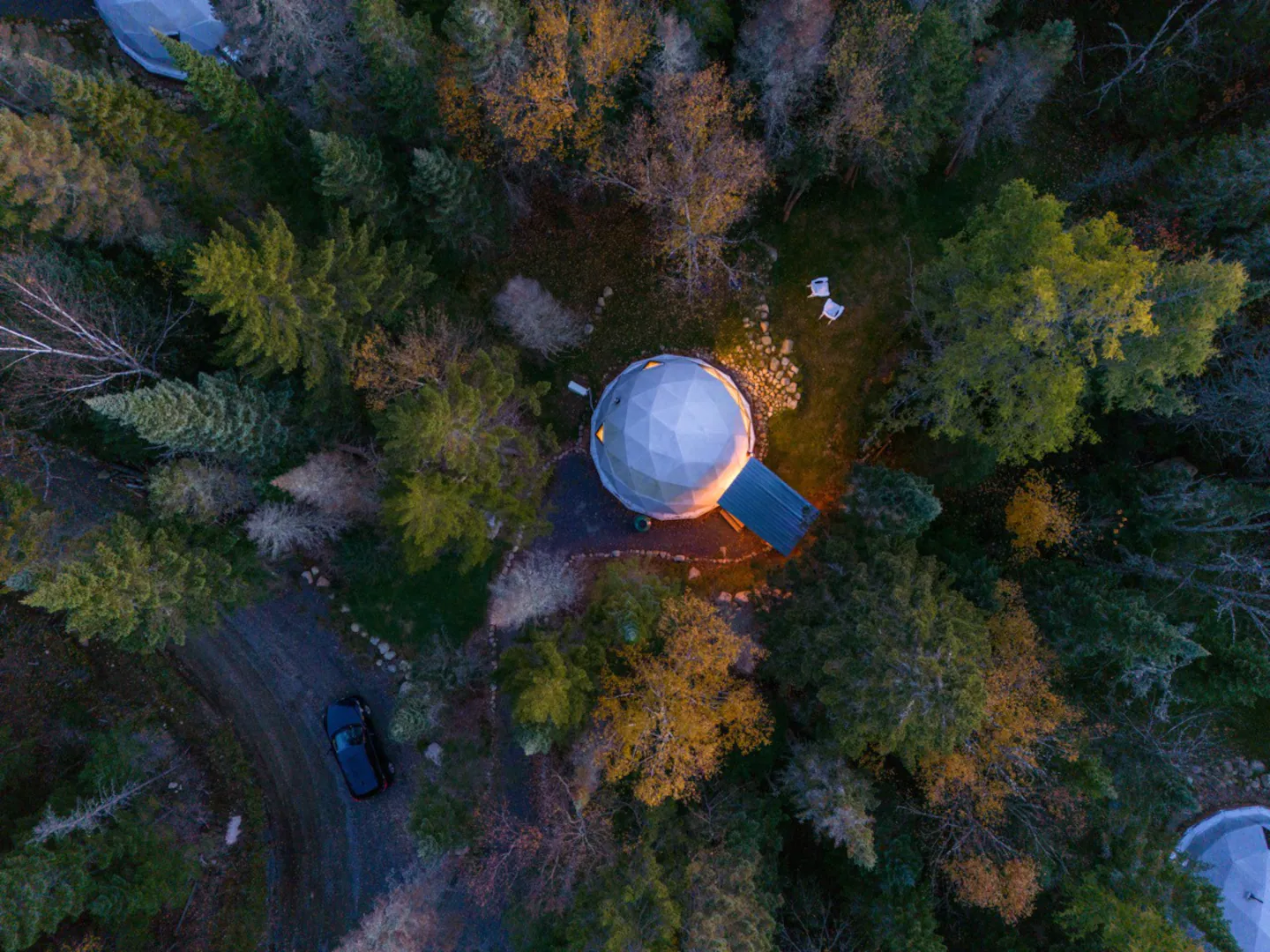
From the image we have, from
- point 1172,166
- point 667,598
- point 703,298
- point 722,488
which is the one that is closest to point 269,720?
point 667,598

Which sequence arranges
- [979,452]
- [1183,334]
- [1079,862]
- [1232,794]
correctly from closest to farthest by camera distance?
[1183,334] < [1079,862] < [979,452] < [1232,794]

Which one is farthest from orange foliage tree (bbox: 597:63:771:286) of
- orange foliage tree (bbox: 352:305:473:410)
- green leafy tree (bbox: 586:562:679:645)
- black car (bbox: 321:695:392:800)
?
black car (bbox: 321:695:392:800)

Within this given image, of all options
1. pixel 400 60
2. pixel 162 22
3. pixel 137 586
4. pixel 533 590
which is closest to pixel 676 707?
pixel 533 590

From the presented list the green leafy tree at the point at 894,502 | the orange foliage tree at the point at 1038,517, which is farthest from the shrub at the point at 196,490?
the orange foliage tree at the point at 1038,517

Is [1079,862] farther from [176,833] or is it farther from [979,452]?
[176,833]

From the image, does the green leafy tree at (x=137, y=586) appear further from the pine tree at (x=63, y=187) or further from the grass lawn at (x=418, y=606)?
the pine tree at (x=63, y=187)

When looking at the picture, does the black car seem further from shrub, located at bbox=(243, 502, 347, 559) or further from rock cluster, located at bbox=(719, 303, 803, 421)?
rock cluster, located at bbox=(719, 303, 803, 421)
